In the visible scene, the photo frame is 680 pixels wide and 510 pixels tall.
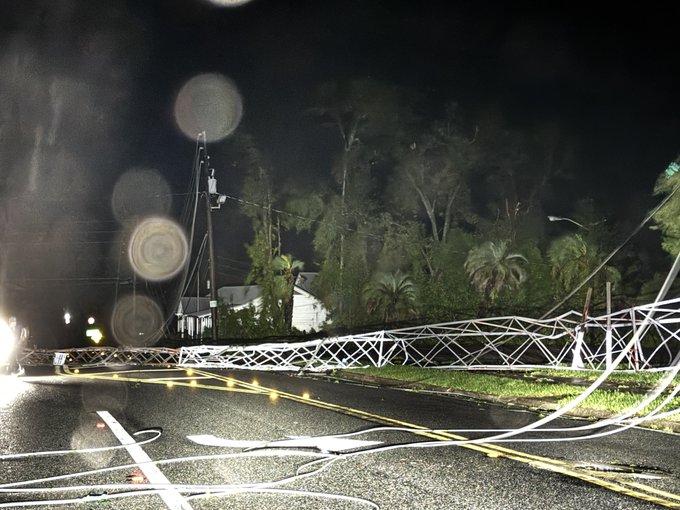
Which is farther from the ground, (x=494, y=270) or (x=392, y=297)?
(x=494, y=270)

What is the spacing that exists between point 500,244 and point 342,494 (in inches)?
1539

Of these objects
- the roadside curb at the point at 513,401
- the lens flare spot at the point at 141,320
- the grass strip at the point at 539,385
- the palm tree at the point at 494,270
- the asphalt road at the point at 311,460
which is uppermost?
the palm tree at the point at 494,270

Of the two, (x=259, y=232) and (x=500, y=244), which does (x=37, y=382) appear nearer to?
(x=500, y=244)

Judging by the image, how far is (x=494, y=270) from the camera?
4284 centimetres

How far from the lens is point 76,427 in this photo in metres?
9.78

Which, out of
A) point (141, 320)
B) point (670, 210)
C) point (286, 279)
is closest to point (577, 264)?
point (670, 210)

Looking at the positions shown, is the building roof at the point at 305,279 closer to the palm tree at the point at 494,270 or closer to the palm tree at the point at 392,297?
the palm tree at the point at 392,297

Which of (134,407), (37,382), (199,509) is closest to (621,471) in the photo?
(199,509)

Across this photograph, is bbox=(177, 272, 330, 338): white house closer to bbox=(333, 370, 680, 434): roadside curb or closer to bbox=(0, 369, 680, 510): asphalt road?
bbox=(333, 370, 680, 434): roadside curb

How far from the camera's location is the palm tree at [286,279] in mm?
53438

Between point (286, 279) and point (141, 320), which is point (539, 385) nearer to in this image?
point (286, 279)

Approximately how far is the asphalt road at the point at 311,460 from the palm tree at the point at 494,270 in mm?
31023

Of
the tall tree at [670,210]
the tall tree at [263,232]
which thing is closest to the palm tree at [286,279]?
the tall tree at [263,232]

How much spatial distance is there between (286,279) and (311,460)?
4659 cm
